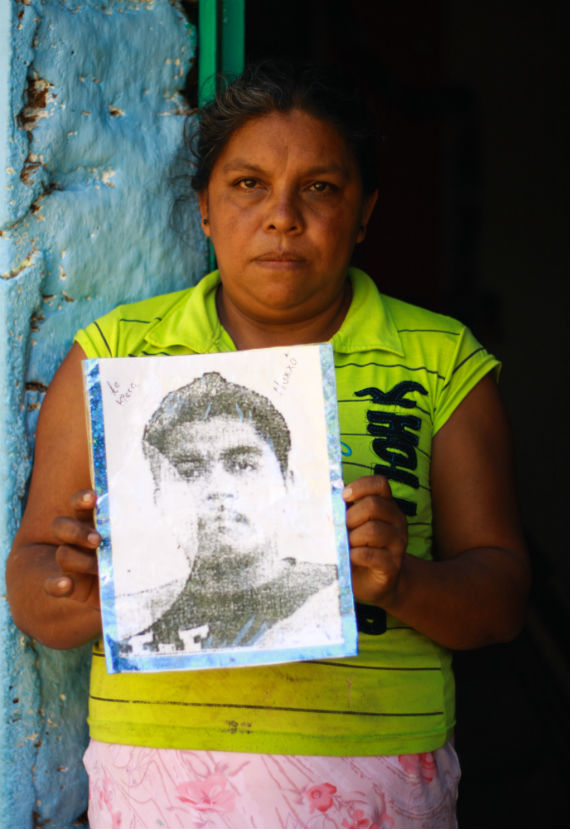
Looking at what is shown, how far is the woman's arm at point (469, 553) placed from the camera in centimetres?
130

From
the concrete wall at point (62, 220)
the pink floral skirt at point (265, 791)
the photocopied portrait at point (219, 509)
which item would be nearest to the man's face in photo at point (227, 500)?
the photocopied portrait at point (219, 509)

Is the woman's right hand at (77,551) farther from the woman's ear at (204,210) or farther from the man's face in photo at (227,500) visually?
the woman's ear at (204,210)

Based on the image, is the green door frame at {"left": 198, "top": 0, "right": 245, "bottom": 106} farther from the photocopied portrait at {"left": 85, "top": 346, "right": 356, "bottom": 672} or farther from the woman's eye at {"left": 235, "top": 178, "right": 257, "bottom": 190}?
the photocopied portrait at {"left": 85, "top": 346, "right": 356, "bottom": 672}

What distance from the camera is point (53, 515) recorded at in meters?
1.45

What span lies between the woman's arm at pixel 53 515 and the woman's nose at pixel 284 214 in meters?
0.40

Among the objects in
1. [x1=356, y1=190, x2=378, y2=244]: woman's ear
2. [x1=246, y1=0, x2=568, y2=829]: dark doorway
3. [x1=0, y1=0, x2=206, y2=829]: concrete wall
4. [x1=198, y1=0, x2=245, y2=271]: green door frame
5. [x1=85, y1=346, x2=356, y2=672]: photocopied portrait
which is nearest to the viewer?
[x1=85, y1=346, x2=356, y2=672]: photocopied portrait

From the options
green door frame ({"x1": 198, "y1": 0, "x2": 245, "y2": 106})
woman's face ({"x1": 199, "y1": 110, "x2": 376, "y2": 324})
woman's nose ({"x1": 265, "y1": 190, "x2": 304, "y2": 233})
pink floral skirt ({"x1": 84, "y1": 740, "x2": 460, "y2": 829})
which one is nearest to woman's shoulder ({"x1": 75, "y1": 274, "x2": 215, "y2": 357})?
woman's face ({"x1": 199, "y1": 110, "x2": 376, "y2": 324})

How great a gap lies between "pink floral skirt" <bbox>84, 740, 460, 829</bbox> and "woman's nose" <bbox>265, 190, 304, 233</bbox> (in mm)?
825

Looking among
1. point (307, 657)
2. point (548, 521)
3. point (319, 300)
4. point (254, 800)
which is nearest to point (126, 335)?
point (319, 300)

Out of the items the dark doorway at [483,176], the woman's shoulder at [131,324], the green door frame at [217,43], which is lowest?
the woman's shoulder at [131,324]

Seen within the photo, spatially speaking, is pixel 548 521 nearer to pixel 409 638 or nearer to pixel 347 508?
pixel 409 638

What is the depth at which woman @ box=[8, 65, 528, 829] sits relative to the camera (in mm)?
1337

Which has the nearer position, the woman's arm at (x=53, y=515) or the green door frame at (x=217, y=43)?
the woman's arm at (x=53, y=515)

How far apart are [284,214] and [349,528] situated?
0.55m
